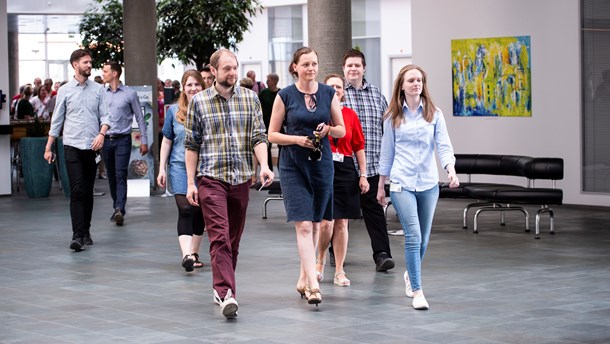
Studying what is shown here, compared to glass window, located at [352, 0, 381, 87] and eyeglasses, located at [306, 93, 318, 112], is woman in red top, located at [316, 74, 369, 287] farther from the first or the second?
glass window, located at [352, 0, 381, 87]

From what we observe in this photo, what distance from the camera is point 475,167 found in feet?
50.8

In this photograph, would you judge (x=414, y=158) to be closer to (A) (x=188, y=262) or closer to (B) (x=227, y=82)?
(B) (x=227, y=82)

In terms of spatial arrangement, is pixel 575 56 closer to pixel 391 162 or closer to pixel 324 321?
pixel 391 162

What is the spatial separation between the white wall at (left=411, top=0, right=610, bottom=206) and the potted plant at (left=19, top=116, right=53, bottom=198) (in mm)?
6284

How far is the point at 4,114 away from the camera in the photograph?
19.7 metres

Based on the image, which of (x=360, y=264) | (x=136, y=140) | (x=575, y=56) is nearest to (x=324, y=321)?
(x=360, y=264)

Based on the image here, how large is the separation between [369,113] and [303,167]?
202 cm

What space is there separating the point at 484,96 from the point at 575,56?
1711 mm

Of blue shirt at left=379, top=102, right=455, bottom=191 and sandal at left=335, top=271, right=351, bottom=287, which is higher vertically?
blue shirt at left=379, top=102, right=455, bottom=191

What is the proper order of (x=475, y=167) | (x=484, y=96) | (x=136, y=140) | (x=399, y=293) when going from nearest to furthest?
(x=399, y=293)
(x=475, y=167)
(x=484, y=96)
(x=136, y=140)

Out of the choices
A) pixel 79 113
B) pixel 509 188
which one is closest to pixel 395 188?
pixel 79 113

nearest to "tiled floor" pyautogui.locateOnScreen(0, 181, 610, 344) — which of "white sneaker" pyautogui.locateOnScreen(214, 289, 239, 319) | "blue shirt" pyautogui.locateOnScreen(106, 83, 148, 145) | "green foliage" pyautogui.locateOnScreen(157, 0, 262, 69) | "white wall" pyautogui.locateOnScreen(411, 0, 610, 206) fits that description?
"white sneaker" pyautogui.locateOnScreen(214, 289, 239, 319)

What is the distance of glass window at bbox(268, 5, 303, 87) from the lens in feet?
120

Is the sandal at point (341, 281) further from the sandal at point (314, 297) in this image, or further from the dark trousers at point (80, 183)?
the dark trousers at point (80, 183)
